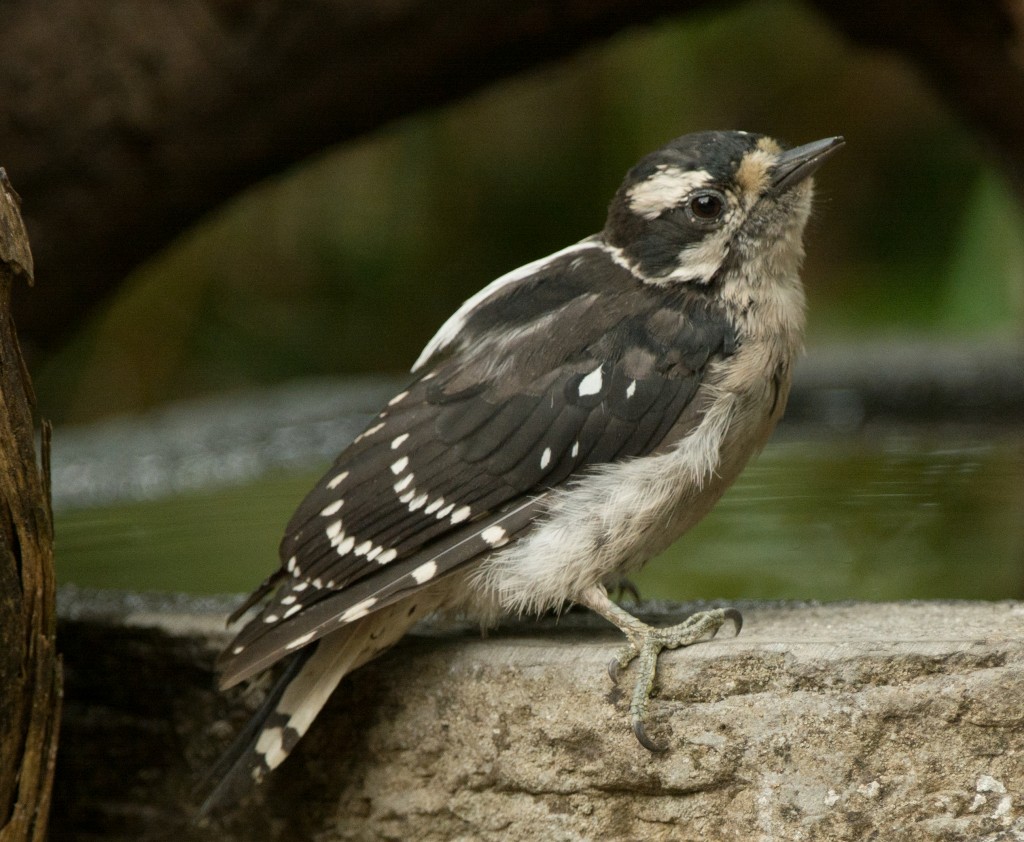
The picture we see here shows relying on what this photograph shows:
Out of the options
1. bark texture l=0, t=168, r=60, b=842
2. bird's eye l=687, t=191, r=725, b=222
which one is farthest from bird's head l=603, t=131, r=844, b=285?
bark texture l=0, t=168, r=60, b=842

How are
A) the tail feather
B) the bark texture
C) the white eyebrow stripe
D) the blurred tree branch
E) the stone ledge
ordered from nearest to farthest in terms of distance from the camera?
1. the stone ledge
2. the bark texture
3. the tail feather
4. the white eyebrow stripe
5. the blurred tree branch

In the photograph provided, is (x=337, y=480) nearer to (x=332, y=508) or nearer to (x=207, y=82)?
(x=332, y=508)

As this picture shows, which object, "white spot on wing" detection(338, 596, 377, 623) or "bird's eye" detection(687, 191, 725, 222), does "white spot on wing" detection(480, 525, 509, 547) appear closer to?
"white spot on wing" detection(338, 596, 377, 623)

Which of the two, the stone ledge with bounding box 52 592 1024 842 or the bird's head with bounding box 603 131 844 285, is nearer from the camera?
the stone ledge with bounding box 52 592 1024 842

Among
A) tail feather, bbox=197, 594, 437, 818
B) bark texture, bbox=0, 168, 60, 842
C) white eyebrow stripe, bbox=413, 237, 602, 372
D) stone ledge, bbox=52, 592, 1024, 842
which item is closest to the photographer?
stone ledge, bbox=52, 592, 1024, 842

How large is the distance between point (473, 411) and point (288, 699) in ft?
2.14

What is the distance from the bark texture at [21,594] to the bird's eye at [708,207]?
4.02 ft

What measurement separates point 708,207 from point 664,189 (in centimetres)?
9

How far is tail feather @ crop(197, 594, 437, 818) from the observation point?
2551 millimetres

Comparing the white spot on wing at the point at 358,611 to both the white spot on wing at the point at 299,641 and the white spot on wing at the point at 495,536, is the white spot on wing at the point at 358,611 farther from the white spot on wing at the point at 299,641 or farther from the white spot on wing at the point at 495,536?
the white spot on wing at the point at 495,536

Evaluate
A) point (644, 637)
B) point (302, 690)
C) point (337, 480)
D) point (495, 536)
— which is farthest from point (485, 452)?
point (302, 690)

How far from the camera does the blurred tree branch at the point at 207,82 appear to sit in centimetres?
385

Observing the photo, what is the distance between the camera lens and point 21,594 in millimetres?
2320

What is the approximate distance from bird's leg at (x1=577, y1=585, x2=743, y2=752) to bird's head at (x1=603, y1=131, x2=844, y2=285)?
639 mm
